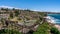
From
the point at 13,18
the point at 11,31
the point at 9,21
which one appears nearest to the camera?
the point at 11,31

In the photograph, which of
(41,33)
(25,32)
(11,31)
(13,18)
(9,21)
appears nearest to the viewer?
(41,33)

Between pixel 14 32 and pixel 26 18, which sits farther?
pixel 26 18

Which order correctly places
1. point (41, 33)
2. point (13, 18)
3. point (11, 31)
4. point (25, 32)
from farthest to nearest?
point (13, 18)
point (25, 32)
point (11, 31)
point (41, 33)

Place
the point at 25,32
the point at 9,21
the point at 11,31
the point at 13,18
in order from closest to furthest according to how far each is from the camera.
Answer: the point at 11,31 → the point at 25,32 → the point at 9,21 → the point at 13,18

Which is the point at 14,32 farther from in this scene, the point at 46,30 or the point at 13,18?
the point at 13,18

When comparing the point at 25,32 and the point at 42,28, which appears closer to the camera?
the point at 42,28

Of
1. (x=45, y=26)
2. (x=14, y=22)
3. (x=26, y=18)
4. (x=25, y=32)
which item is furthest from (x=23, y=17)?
(x=45, y=26)

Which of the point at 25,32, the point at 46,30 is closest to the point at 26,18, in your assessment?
the point at 25,32

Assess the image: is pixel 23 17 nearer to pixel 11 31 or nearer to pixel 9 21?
pixel 9 21
